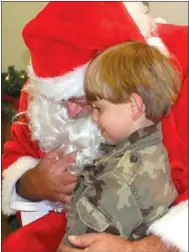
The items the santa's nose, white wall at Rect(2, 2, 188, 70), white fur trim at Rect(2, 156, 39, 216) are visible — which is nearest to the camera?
the santa's nose

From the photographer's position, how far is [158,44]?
1291mm

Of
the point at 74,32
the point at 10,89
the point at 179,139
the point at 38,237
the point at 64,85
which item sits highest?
the point at 74,32

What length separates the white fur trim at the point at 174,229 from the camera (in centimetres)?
114

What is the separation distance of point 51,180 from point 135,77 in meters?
0.44

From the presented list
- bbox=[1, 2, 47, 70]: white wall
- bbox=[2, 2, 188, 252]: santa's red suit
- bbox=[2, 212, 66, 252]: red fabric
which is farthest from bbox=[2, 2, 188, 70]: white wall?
bbox=[2, 212, 66, 252]: red fabric

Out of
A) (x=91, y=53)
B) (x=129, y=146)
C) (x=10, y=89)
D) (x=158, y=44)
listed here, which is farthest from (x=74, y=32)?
(x=10, y=89)

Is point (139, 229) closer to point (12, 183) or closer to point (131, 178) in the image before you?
point (131, 178)

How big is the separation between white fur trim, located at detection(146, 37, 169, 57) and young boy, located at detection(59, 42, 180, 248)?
78 mm

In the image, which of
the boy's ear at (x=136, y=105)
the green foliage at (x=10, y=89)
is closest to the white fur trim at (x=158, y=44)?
the boy's ear at (x=136, y=105)

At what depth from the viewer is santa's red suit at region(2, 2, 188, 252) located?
124cm

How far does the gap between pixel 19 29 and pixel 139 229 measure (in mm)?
1368

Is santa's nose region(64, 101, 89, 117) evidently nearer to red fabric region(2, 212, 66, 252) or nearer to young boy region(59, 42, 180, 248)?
young boy region(59, 42, 180, 248)

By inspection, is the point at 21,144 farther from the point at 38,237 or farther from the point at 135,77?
the point at 135,77

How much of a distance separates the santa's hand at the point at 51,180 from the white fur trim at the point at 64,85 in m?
0.18
